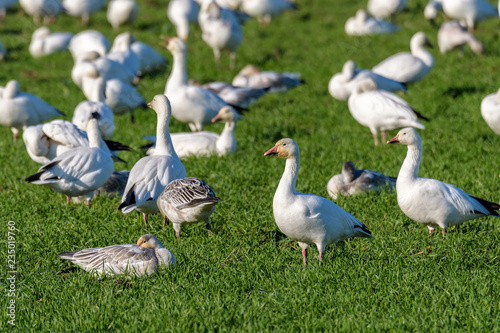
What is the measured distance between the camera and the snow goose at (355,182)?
24.0 feet

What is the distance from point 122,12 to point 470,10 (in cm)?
993

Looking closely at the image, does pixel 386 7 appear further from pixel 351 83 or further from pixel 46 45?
pixel 46 45

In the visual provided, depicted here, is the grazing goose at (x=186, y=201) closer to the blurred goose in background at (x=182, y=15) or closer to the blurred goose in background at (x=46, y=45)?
the blurred goose in background at (x=46, y=45)

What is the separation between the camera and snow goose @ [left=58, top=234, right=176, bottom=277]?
16.8 feet

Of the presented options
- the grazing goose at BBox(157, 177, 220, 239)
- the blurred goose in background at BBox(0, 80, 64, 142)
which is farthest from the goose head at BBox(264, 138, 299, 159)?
the blurred goose in background at BBox(0, 80, 64, 142)

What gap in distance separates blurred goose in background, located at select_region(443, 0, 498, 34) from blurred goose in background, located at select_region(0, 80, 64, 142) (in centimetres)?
1168

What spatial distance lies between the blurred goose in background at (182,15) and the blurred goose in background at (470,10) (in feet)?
23.5

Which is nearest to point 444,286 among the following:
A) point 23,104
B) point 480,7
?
→ point 23,104

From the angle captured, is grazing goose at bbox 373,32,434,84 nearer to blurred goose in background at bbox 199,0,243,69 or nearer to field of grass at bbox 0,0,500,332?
field of grass at bbox 0,0,500,332

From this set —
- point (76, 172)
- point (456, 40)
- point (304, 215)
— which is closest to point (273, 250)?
point (304, 215)

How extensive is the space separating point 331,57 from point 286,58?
3.79 feet

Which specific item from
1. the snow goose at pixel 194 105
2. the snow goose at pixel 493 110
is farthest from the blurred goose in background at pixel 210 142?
the snow goose at pixel 493 110

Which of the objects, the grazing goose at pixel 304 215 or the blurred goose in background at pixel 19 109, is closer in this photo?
the grazing goose at pixel 304 215

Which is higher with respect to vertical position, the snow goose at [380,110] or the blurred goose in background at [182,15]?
the snow goose at [380,110]
